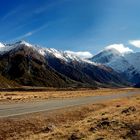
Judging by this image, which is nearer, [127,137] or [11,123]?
[127,137]

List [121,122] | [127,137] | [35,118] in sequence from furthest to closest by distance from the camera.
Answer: [35,118]
[121,122]
[127,137]

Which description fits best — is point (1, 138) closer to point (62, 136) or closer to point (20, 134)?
point (20, 134)

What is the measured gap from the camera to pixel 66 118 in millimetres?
27344

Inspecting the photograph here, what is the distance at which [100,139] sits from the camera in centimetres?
1770

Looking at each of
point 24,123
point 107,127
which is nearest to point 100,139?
point 107,127

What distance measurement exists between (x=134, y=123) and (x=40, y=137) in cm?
599

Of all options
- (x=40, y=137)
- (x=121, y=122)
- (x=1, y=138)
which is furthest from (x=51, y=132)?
(x=121, y=122)

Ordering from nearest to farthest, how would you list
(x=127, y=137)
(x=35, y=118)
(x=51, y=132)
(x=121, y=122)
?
1. (x=127, y=137)
2. (x=51, y=132)
3. (x=121, y=122)
4. (x=35, y=118)

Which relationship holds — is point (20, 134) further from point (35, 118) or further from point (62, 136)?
point (35, 118)

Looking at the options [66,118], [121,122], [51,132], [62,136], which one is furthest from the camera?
[66,118]

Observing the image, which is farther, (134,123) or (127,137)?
(134,123)

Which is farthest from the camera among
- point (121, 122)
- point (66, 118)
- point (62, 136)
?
point (66, 118)

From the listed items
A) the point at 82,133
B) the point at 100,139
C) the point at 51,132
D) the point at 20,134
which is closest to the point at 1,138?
the point at 20,134

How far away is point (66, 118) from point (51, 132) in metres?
6.82
